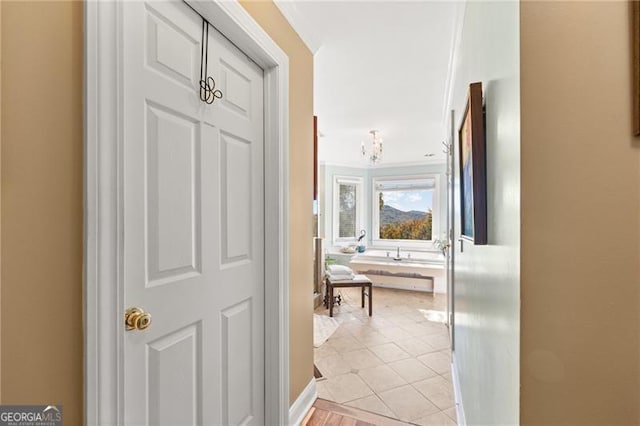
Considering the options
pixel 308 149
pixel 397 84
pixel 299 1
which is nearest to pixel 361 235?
pixel 397 84

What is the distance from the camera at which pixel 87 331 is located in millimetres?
722

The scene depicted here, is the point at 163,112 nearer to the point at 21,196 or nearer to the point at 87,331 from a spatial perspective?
the point at 21,196

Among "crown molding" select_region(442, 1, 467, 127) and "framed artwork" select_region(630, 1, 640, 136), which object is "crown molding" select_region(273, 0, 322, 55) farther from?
"framed artwork" select_region(630, 1, 640, 136)

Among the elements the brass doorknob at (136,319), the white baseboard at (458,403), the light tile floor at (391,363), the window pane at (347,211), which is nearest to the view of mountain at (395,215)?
the window pane at (347,211)

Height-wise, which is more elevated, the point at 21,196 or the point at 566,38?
the point at 566,38

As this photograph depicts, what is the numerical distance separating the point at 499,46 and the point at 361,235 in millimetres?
5460

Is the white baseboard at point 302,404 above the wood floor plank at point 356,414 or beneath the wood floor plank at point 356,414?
above

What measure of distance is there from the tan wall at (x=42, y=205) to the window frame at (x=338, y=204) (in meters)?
5.33

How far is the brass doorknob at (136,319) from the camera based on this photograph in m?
0.88

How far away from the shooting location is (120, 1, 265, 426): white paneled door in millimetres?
915

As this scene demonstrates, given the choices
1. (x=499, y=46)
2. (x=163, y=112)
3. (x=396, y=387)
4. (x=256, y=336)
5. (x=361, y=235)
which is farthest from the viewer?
(x=361, y=235)

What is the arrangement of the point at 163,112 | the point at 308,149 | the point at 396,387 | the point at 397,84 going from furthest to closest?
1. the point at 397,84
2. the point at 396,387
3. the point at 308,149
4. the point at 163,112

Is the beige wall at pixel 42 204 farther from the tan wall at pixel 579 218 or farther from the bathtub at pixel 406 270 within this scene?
the bathtub at pixel 406 270

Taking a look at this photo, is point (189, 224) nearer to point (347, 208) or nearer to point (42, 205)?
point (42, 205)
